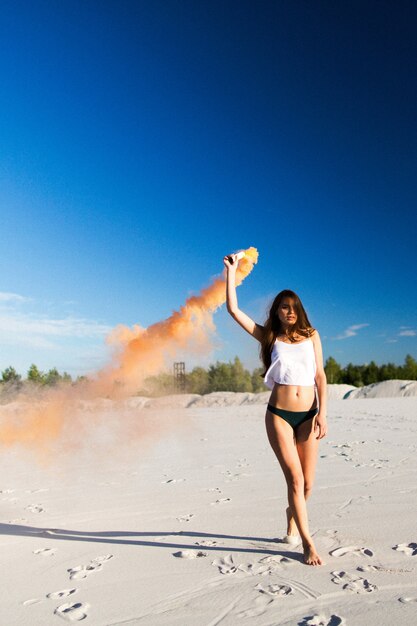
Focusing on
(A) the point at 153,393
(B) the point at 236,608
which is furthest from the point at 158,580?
(A) the point at 153,393

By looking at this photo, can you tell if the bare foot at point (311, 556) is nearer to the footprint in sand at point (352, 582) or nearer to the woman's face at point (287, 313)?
the footprint in sand at point (352, 582)

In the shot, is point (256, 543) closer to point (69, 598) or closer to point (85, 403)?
point (69, 598)

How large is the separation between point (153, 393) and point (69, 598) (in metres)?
5.51

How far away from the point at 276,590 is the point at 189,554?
1.11 metres

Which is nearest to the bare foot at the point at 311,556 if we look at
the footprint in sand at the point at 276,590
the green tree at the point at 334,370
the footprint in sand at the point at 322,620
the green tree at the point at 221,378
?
the footprint in sand at the point at 276,590

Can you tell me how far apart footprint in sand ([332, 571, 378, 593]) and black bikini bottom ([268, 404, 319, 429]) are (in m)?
1.18

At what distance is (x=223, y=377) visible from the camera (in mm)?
37219

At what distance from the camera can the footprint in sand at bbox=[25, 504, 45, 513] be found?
6.61 meters

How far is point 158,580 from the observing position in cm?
392

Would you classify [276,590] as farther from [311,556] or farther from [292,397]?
[292,397]

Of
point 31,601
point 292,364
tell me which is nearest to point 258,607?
point 31,601

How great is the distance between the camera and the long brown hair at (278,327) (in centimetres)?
454

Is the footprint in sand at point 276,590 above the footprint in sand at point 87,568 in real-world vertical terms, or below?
below

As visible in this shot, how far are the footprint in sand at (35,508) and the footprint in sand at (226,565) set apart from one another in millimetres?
3271
